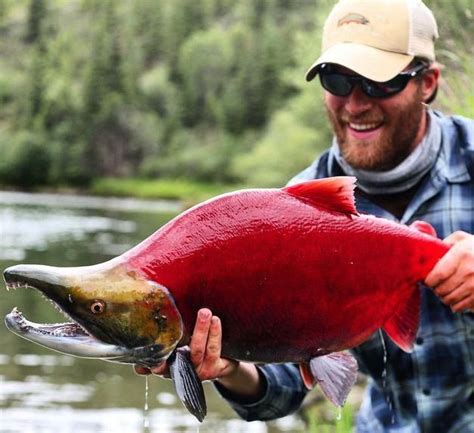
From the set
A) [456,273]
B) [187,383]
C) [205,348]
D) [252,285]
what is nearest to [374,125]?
[456,273]

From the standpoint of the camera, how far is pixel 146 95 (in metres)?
103

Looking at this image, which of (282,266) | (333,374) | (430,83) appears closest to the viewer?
(282,266)

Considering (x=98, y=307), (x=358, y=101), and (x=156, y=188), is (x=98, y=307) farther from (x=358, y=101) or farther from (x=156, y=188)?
(x=156, y=188)

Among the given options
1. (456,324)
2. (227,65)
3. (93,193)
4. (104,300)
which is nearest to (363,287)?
(104,300)

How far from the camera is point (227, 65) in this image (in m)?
102

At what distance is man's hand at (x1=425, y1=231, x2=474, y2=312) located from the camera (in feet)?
9.34

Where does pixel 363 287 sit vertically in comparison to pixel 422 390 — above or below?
above

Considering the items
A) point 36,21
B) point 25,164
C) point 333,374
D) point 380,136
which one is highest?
point 380,136

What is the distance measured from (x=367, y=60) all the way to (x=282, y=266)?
1176 mm

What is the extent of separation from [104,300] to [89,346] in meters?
0.12

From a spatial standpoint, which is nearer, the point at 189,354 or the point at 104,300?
the point at 104,300

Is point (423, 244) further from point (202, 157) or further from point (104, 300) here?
point (202, 157)

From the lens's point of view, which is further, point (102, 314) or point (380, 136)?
point (380, 136)

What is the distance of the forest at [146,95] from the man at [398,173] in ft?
190
